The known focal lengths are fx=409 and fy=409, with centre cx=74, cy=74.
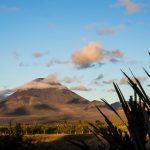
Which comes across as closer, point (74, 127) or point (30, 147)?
point (30, 147)

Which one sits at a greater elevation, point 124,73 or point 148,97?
point 124,73

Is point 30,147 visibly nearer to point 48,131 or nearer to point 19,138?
point 19,138

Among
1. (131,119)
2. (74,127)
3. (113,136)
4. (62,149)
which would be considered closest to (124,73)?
(131,119)

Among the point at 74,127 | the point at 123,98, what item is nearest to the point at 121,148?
the point at 123,98

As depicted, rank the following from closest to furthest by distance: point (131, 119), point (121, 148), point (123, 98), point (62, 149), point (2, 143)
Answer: point (131, 119) → point (123, 98) → point (121, 148) → point (2, 143) → point (62, 149)

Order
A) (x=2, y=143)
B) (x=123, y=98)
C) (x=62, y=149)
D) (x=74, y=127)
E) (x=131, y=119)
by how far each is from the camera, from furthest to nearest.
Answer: (x=74, y=127) → (x=62, y=149) → (x=2, y=143) → (x=123, y=98) → (x=131, y=119)

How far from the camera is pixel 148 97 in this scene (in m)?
2.69

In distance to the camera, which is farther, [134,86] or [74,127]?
[74,127]

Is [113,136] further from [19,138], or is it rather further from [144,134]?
[19,138]

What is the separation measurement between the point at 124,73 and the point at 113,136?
1.98 feet

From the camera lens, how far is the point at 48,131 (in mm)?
114688

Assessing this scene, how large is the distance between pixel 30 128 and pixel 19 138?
314ft

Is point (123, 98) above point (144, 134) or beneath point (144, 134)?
above

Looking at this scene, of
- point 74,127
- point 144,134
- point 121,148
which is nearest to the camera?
point 121,148
